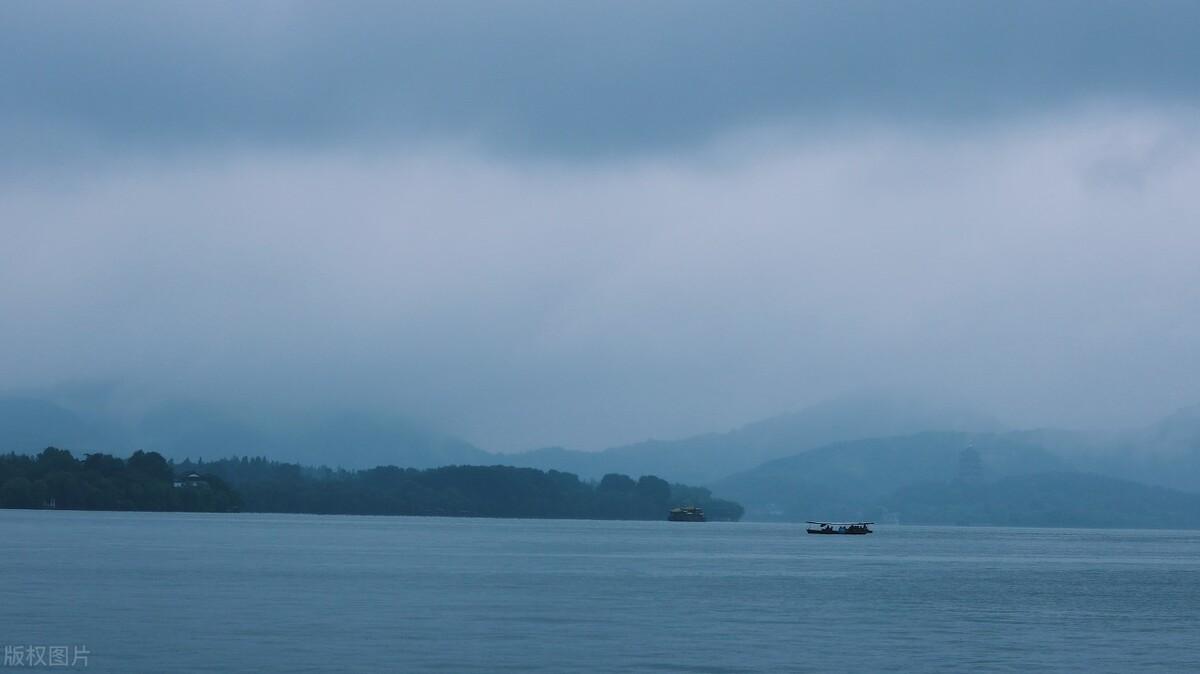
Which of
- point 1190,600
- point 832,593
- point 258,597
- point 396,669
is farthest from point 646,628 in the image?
point 1190,600

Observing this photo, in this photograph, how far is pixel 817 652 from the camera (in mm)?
69312

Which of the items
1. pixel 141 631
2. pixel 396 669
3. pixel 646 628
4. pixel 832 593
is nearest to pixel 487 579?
pixel 832 593

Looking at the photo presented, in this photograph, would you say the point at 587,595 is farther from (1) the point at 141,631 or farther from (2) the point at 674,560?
(2) the point at 674,560

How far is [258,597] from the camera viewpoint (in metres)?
90.8

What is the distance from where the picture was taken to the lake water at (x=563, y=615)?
213ft

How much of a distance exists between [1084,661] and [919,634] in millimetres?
11354

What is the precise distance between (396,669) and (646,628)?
2089 centimetres

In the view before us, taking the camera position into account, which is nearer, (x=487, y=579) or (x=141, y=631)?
(x=141, y=631)

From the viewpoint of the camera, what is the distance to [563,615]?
84.8 meters

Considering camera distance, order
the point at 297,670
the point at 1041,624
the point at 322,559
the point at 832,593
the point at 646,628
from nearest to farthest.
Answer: the point at 297,670, the point at 646,628, the point at 1041,624, the point at 832,593, the point at 322,559

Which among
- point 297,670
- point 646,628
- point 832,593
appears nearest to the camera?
point 297,670

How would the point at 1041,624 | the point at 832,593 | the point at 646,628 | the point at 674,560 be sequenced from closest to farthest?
the point at 646,628, the point at 1041,624, the point at 832,593, the point at 674,560

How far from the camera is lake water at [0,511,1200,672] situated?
213 ft

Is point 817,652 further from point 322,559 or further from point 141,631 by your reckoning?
point 322,559
